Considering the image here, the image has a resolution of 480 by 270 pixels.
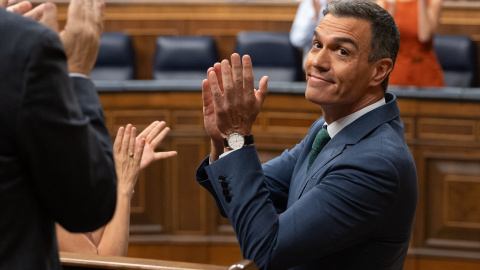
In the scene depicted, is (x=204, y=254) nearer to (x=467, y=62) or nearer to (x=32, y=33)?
(x=467, y=62)

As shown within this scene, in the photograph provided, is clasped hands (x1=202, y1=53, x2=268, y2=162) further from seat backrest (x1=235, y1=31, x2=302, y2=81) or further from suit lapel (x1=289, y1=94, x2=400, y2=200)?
seat backrest (x1=235, y1=31, x2=302, y2=81)

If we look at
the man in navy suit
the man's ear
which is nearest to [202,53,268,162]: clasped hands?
the man in navy suit

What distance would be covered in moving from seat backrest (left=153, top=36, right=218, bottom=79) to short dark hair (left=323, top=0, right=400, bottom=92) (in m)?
3.26

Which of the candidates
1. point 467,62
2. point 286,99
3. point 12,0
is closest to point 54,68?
point 12,0

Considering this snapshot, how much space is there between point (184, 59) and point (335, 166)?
3.47 metres

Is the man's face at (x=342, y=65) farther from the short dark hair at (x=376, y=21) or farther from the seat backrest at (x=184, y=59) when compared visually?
the seat backrest at (x=184, y=59)

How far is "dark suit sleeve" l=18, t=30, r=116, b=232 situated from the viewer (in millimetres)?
960

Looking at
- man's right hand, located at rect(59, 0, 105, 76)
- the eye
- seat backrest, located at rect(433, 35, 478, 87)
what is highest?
man's right hand, located at rect(59, 0, 105, 76)

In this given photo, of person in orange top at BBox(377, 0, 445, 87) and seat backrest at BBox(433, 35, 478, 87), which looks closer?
person in orange top at BBox(377, 0, 445, 87)

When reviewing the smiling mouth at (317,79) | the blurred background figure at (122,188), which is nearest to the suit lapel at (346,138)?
the smiling mouth at (317,79)

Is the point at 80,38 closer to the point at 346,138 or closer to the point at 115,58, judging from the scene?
the point at 346,138

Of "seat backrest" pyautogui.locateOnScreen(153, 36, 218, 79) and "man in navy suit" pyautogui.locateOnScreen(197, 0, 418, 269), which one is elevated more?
"man in navy suit" pyautogui.locateOnScreen(197, 0, 418, 269)

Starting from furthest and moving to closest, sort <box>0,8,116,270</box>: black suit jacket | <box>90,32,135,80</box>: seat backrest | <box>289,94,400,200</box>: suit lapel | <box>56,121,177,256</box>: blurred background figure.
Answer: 1. <box>90,32,135,80</box>: seat backrest
2. <box>56,121,177,256</box>: blurred background figure
3. <box>289,94,400,200</box>: suit lapel
4. <box>0,8,116,270</box>: black suit jacket

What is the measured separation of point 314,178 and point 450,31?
3512 mm
